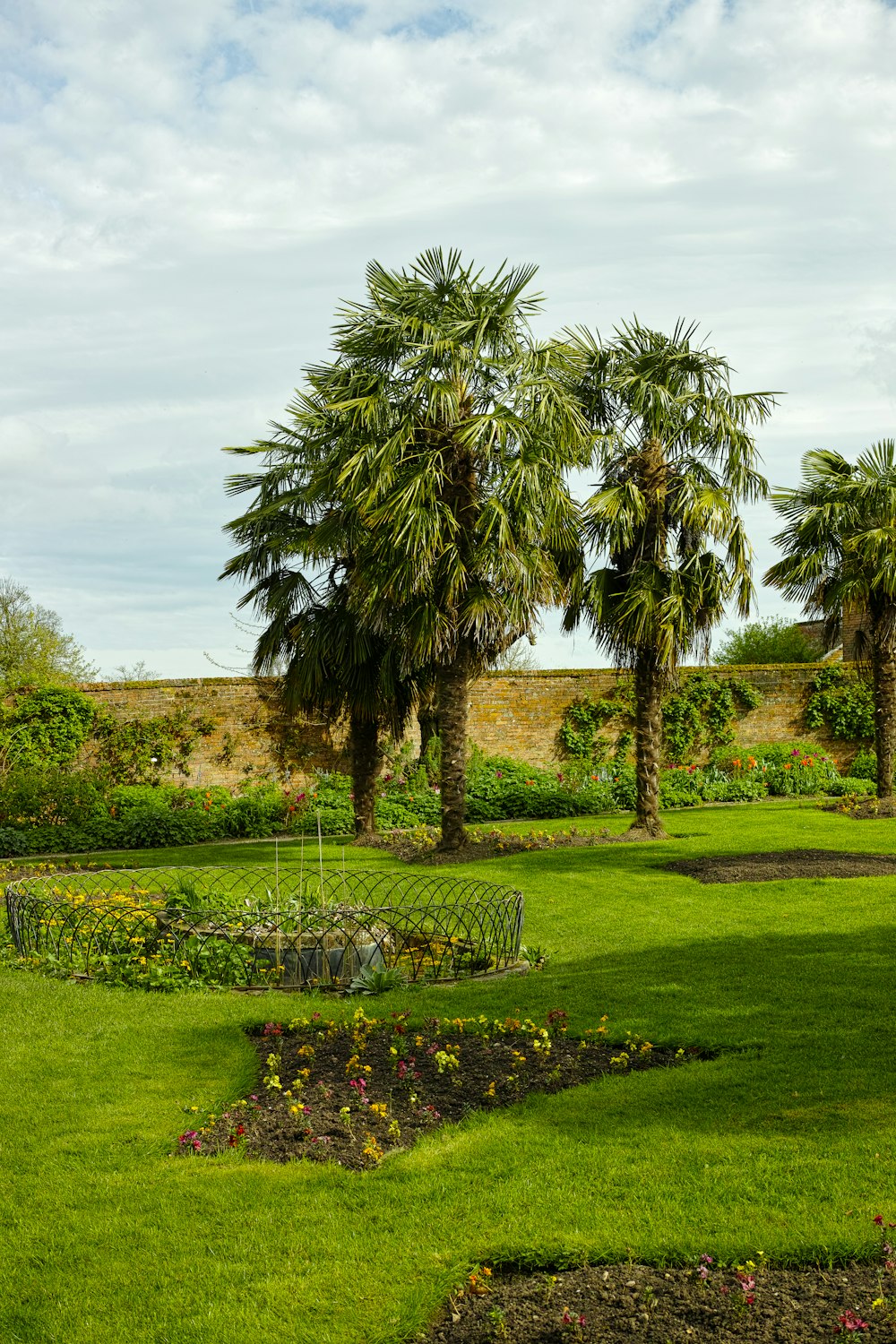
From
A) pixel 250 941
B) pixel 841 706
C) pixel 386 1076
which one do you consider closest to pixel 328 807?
pixel 250 941

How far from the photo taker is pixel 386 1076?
5.79m

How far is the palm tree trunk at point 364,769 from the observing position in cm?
1625

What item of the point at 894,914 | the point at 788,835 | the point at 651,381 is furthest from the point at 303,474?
the point at 894,914

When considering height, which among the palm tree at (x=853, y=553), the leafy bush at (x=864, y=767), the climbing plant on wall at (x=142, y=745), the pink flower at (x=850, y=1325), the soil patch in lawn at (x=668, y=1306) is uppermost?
the palm tree at (x=853, y=553)

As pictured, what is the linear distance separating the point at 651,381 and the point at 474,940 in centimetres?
930

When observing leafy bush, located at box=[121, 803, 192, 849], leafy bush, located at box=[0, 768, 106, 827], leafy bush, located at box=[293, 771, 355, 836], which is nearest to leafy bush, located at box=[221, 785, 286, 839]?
leafy bush, located at box=[293, 771, 355, 836]

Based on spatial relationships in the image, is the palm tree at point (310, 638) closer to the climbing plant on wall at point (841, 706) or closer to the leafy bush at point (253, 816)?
the leafy bush at point (253, 816)

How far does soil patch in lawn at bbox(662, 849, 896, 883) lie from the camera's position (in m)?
12.0

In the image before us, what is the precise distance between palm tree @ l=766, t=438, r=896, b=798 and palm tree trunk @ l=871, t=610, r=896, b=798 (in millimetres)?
15

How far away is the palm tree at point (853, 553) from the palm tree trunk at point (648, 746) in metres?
4.38

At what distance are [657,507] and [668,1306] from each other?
42.2 feet

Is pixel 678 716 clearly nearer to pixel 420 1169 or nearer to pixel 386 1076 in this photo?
pixel 386 1076

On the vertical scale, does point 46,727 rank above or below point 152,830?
above

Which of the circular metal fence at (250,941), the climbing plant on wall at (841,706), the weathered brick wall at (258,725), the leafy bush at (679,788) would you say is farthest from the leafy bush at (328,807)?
the climbing plant on wall at (841,706)
